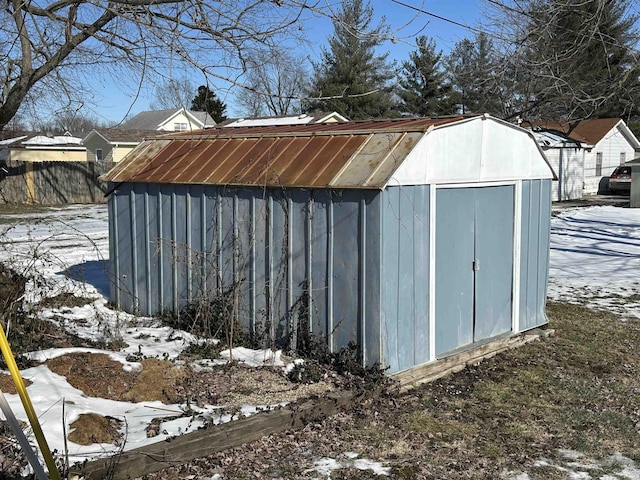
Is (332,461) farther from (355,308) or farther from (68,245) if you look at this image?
(68,245)

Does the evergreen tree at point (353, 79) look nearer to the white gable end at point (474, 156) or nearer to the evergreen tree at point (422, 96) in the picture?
the evergreen tree at point (422, 96)

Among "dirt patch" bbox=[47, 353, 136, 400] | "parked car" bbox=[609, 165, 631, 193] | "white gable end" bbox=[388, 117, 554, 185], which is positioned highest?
"white gable end" bbox=[388, 117, 554, 185]

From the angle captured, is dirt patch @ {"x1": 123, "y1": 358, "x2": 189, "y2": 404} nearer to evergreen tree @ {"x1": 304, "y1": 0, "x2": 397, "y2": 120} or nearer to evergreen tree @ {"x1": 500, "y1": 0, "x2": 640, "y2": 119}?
evergreen tree @ {"x1": 500, "y1": 0, "x2": 640, "y2": 119}

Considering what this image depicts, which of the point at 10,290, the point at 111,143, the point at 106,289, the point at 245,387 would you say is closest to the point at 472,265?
the point at 245,387

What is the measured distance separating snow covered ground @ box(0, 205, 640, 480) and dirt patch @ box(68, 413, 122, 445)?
0.23 ft

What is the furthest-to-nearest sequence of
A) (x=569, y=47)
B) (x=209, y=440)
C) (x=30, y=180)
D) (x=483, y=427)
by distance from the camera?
(x=30, y=180), (x=569, y=47), (x=483, y=427), (x=209, y=440)

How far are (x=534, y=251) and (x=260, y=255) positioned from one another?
3.31 meters

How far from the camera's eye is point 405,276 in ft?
19.8

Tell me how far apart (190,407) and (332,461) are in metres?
1.16

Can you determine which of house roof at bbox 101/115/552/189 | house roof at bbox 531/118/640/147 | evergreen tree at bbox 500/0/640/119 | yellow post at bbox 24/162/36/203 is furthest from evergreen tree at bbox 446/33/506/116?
yellow post at bbox 24/162/36/203

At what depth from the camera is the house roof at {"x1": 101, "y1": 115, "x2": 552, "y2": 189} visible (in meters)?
5.93

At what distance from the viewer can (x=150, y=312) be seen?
798cm

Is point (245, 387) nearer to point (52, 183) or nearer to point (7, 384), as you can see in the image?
point (7, 384)

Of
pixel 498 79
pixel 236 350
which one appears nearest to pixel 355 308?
pixel 236 350
